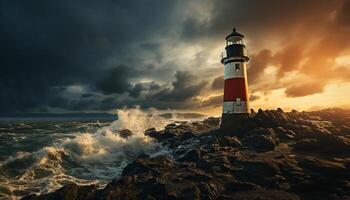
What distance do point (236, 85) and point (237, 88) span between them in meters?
0.25

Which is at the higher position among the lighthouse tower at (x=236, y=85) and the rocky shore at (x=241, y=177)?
the lighthouse tower at (x=236, y=85)

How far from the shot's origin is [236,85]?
65.1 feet

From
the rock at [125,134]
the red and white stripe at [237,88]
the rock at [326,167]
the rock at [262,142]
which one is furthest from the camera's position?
the rock at [125,134]

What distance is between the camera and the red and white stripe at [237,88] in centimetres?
1981

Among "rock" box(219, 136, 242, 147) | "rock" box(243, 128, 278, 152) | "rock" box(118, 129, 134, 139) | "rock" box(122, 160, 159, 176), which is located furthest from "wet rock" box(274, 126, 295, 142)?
"rock" box(118, 129, 134, 139)

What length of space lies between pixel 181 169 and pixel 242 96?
10.3m

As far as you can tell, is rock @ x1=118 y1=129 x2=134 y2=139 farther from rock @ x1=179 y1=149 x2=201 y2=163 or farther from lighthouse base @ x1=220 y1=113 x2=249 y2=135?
rock @ x1=179 y1=149 x2=201 y2=163

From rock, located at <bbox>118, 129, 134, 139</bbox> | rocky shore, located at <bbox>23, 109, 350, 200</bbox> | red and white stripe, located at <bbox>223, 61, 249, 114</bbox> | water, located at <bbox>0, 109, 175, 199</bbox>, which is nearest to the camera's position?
rocky shore, located at <bbox>23, 109, 350, 200</bbox>

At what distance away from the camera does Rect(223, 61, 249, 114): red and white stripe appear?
19812 millimetres

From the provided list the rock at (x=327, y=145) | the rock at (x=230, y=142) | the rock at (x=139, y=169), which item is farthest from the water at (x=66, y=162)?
the rock at (x=327, y=145)

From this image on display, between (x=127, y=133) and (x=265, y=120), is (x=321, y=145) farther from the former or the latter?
(x=127, y=133)

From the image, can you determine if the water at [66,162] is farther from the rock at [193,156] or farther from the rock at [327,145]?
the rock at [327,145]

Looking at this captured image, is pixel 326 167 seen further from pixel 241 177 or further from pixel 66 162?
pixel 66 162

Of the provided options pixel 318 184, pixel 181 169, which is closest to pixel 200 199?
pixel 181 169
